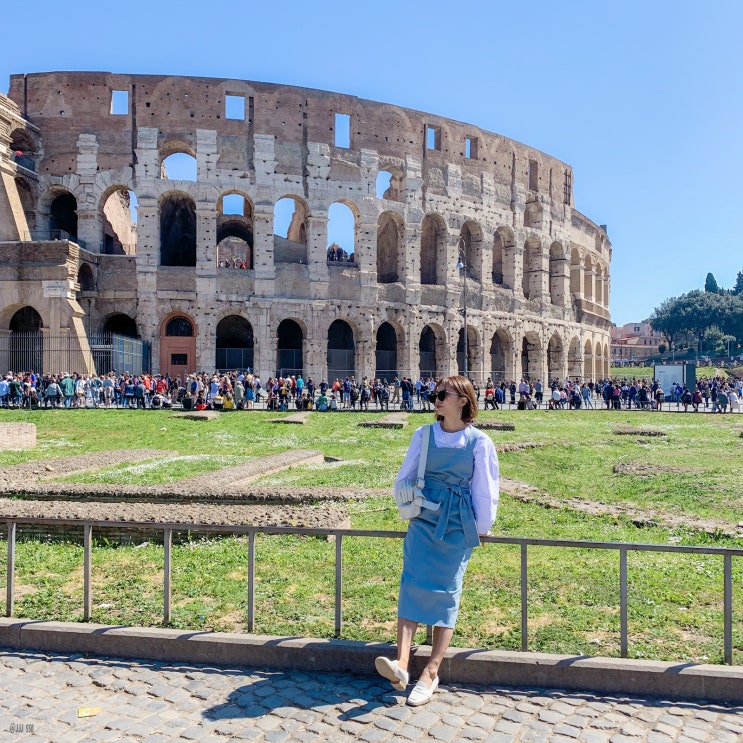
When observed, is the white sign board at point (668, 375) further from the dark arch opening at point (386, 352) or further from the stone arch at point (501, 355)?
the dark arch opening at point (386, 352)

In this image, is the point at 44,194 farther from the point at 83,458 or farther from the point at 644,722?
→ the point at 644,722

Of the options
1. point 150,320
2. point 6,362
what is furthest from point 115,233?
point 6,362

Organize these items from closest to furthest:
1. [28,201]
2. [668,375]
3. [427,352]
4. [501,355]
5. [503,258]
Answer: [28,201] < [668,375] < [427,352] < [503,258] < [501,355]

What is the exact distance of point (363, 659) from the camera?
383cm

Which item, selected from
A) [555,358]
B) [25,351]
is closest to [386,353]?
[555,358]

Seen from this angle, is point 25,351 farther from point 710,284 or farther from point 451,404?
point 710,284

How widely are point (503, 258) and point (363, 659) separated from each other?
35.8 m

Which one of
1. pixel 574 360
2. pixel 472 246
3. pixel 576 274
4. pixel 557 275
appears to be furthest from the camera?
pixel 576 274

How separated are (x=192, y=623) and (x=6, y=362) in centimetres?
2598

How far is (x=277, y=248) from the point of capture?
32062 mm

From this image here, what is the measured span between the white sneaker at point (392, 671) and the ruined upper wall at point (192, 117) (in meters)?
29.2

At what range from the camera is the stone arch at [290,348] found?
31141 millimetres

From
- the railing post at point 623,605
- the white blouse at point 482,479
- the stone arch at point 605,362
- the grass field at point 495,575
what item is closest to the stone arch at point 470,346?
the stone arch at point 605,362

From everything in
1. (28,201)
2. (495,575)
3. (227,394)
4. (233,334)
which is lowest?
(495,575)
